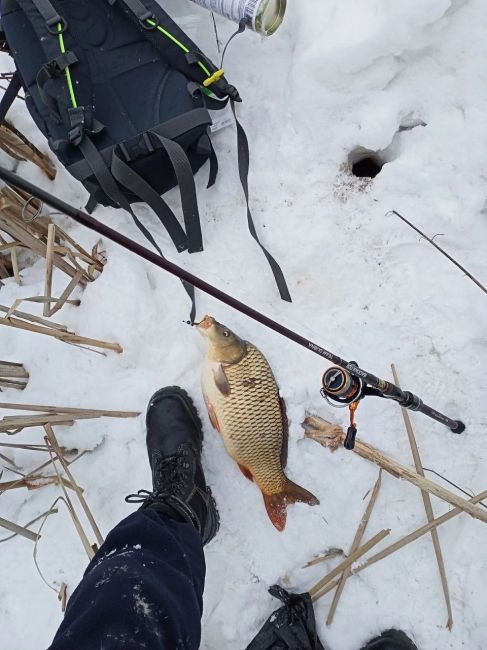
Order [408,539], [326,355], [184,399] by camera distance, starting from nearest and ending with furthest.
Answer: [326,355] → [408,539] → [184,399]

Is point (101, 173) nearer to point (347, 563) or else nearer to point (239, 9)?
point (239, 9)

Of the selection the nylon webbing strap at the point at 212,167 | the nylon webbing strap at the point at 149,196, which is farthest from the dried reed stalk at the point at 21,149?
the nylon webbing strap at the point at 212,167

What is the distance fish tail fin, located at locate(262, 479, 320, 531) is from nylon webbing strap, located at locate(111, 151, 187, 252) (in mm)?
1084

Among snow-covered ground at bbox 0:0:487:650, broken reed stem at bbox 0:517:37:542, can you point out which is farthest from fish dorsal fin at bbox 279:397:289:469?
broken reed stem at bbox 0:517:37:542

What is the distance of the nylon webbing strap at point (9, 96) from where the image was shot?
210cm

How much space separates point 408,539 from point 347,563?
0.25 metres

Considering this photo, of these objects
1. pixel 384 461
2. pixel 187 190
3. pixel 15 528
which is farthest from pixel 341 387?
pixel 15 528

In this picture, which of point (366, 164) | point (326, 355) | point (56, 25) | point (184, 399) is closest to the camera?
point (326, 355)

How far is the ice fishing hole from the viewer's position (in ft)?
7.74

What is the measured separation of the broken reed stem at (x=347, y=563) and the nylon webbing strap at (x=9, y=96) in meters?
2.14

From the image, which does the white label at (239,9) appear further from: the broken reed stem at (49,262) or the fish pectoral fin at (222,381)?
the fish pectoral fin at (222,381)

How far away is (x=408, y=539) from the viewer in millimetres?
1907

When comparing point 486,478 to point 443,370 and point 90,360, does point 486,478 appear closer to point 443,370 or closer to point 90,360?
point 443,370

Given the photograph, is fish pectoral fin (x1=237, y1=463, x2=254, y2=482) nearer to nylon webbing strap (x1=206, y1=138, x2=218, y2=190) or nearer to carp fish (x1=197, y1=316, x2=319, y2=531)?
carp fish (x1=197, y1=316, x2=319, y2=531)
